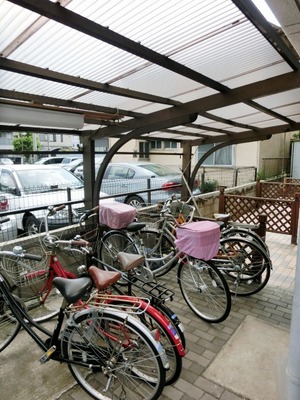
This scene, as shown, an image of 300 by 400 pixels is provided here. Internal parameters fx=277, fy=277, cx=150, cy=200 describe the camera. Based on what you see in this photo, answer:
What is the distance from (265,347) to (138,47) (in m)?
2.64

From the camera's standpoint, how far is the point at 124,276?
2711mm

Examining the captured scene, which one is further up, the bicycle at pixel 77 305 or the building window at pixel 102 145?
the building window at pixel 102 145

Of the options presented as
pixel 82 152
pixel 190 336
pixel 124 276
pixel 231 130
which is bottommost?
pixel 190 336

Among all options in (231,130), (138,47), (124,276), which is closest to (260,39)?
(138,47)

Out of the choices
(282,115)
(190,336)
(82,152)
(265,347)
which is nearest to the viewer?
(265,347)

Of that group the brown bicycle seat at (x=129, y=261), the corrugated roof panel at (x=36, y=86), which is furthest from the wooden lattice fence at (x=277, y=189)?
the corrugated roof panel at (x=36, y=86)

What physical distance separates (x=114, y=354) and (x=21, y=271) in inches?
49.3

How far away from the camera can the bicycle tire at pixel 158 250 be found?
348 centimetres

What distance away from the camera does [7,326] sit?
2576 mm

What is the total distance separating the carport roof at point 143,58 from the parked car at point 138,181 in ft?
6.87

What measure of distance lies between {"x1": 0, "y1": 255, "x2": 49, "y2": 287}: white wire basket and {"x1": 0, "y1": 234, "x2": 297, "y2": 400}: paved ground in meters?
0.55

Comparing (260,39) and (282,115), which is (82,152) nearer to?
(260,39)

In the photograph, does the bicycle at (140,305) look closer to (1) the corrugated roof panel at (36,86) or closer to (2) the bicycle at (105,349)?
(2) the bicycle at (105,349)

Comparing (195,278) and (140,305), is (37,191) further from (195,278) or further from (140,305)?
(140,305)
